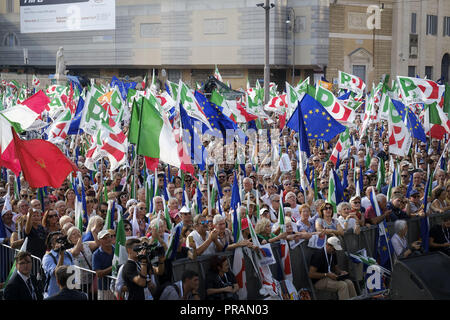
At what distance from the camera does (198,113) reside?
13781 mm

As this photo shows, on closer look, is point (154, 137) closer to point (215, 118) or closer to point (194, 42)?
point (215, 118)

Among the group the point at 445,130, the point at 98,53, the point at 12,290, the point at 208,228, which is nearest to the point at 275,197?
the point at 208,228

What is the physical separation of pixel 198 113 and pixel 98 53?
58785mm

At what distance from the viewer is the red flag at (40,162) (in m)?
9.98

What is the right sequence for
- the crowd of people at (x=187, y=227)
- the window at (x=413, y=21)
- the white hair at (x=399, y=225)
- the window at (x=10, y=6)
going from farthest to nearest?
the window at (x=10, y=6)
the window at (x=413, y=21)
the white hair at (x=399, y=225)
the crowd of people at (x=187, y=227)

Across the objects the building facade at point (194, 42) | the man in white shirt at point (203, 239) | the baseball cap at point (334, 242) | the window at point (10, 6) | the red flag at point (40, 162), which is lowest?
the baseball cap at point (334, 242)

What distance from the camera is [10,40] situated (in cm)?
7612

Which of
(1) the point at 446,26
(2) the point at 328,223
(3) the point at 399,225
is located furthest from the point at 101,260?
(1) the point at 446,26

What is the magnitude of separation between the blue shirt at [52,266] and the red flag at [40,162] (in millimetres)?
2145

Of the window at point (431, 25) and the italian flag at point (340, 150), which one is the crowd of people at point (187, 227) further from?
the window at point (431, 25)

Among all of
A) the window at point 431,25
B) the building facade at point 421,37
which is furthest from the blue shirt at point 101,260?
the window at point 431,25

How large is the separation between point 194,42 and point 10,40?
2301 cm

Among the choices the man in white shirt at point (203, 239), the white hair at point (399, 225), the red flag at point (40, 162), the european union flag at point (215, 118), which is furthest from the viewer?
the european union flag at point (215, 118)

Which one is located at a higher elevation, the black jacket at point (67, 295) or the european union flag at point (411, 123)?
the european union flag at point (411, 123)
